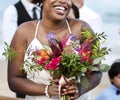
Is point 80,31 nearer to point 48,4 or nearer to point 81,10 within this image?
point 48,4

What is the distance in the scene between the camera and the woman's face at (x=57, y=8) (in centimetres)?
291

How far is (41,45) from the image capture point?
298cm

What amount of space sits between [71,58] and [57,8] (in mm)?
401

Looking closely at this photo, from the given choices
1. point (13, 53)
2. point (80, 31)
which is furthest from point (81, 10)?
point (13, 53)

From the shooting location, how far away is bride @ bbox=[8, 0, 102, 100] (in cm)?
290

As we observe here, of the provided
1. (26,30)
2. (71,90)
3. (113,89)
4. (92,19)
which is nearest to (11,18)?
(92,19)

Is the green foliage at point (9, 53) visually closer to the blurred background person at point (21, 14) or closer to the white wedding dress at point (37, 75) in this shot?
the white wedding dress at point (37, 75)

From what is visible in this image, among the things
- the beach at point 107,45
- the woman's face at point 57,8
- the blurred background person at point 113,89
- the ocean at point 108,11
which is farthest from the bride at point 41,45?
the ocean at point 108,11

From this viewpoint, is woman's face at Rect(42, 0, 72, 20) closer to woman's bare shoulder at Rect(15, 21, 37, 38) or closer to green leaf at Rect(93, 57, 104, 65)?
woman's bare shoulder at Rect(15, 21, 37, 38)

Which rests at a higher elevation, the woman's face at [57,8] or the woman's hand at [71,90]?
the woman's face at [57,8]

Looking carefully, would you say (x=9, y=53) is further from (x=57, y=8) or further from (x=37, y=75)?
(x=57, y=8)

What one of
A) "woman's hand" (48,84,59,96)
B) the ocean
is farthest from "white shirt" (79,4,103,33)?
the ocean

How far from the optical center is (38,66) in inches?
107

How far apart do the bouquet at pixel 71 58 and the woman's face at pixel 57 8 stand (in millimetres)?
193
